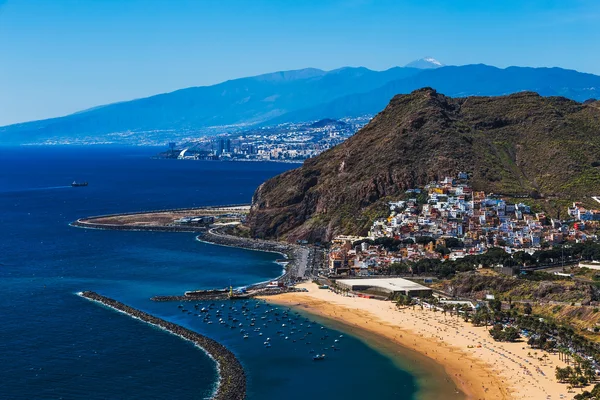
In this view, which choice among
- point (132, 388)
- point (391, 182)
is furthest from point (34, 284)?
point (391, 182)

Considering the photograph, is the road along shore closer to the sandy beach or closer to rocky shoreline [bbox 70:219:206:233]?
rocky shoreline [bbox 70:219:206:233]

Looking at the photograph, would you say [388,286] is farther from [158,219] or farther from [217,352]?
[158,219]

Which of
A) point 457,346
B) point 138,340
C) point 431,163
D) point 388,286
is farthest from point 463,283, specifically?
point 431,163

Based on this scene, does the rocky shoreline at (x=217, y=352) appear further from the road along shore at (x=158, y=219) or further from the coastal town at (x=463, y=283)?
the road along shore at (x=158, y=219)

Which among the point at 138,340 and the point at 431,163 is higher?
the point at 431,163

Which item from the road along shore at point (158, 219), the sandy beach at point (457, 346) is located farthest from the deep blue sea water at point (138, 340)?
the road along shore at point (158, 219)

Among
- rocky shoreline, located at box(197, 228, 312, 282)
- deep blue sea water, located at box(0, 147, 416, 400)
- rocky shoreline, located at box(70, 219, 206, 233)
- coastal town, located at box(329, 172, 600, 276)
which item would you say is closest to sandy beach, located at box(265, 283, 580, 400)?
deep blue sea water, located at box(0, 147, 416, 400)
